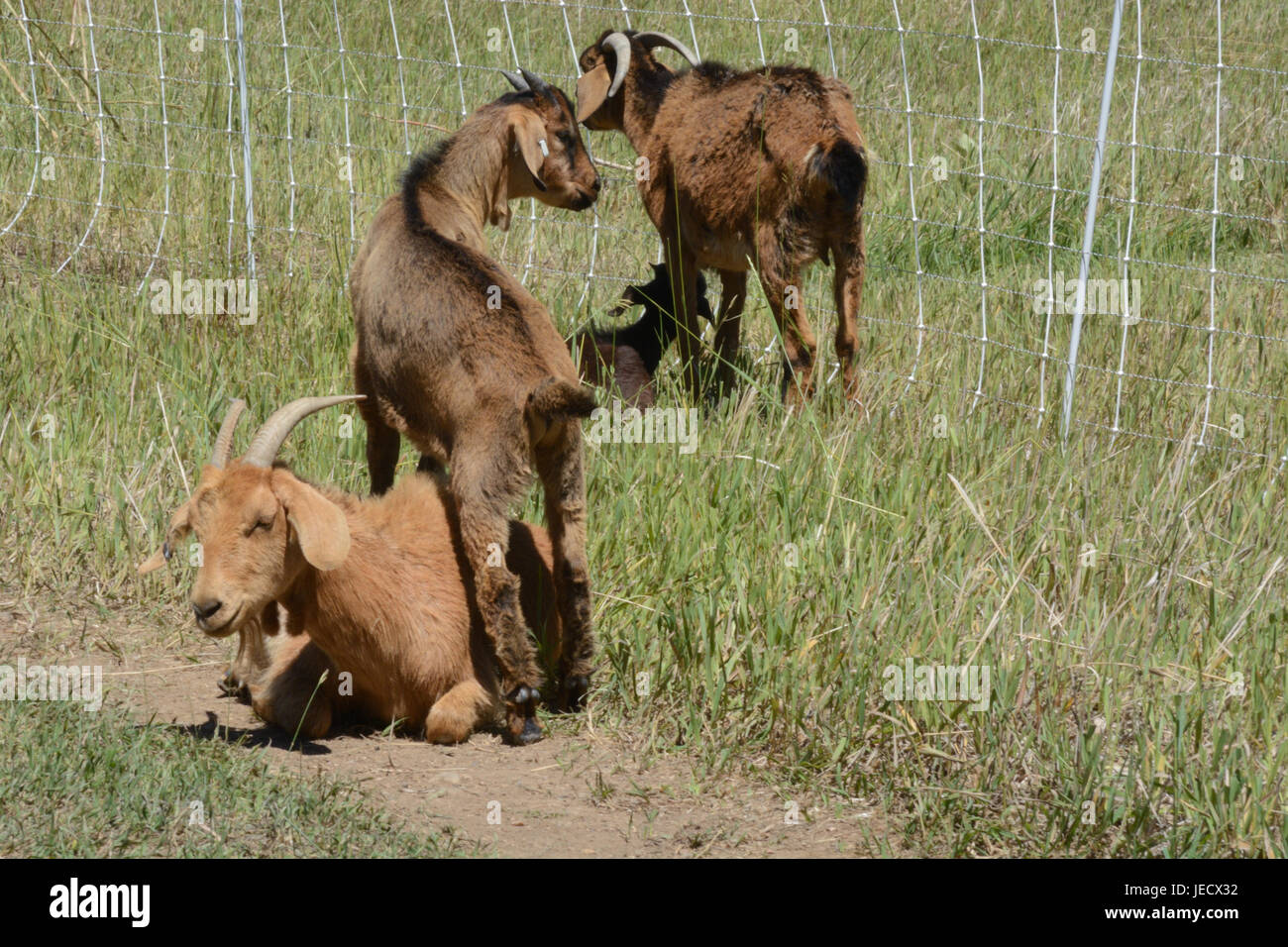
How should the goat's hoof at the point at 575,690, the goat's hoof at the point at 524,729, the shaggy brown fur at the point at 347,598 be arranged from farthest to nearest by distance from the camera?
the goat's hoof at the point at 575,690 < the goat's hoof at the point at 524,729 < the shaggy brown fur at the point at 347,598

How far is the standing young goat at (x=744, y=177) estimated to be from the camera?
643 centimetres

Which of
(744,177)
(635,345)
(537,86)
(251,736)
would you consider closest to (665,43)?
(744,177)

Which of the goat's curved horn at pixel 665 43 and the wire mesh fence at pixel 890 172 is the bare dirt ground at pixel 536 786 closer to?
the wire mesh fence at pixel 890 172

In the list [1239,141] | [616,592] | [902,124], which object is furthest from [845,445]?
[1239,141]

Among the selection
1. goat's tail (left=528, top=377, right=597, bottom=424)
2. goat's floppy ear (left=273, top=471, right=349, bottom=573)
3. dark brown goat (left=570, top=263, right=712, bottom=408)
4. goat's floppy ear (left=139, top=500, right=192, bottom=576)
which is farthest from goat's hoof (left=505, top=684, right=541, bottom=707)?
dark brown goat (left=570, top=263, right=712, bottom=408)

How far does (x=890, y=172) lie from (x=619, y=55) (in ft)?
9.32

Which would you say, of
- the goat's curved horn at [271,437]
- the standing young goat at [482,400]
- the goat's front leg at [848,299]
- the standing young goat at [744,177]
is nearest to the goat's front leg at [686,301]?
the standing young goat at [744,177]

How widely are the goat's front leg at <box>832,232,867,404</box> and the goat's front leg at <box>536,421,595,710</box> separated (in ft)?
6.93

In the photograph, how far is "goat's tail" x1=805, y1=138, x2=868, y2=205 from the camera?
6258 millimetres

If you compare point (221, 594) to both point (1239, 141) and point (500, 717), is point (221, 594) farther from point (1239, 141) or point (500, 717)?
point (1239, 141)

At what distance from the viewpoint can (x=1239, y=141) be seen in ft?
33.1

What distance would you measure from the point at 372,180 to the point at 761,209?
110 inches

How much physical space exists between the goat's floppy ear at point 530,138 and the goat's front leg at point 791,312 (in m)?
1.24

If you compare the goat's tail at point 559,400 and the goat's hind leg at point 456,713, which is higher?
the goat's tail at point 559,400
